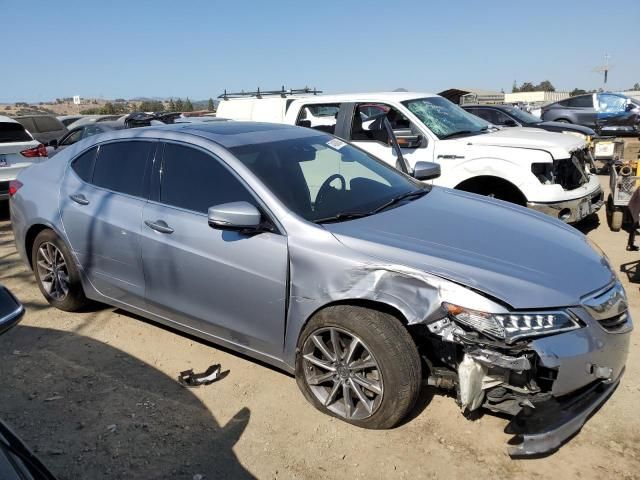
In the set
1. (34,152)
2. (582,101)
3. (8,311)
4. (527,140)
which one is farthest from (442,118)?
(582,101)

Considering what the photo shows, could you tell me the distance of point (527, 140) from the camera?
6.26 m

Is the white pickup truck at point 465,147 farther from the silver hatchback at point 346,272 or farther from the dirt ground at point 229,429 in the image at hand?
the dirt ground at point 229,429

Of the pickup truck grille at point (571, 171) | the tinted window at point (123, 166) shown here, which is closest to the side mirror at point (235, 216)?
the tinted window at point (123, 166)

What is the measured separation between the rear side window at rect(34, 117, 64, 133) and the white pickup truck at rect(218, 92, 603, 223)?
1326 centimetres

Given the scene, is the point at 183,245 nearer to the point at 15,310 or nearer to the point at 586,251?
the point at 15,310

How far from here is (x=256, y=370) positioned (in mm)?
3695

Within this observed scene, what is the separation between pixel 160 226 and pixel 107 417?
1235mm

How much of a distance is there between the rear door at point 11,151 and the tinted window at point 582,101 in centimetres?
1658

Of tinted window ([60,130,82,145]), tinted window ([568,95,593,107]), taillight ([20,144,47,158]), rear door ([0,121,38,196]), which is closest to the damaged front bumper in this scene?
rear door ([0,121,38,196])

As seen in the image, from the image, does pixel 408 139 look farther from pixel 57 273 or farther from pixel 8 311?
pixel 8 311

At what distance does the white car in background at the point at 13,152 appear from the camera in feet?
28.3

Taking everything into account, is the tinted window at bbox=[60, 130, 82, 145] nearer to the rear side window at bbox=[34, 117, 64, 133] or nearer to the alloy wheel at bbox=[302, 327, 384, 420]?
the rear side window at bbox=[34, 117, 64, 133]

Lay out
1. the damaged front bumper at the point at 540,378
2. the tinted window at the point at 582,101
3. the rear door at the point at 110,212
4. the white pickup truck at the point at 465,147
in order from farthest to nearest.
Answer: the tinted window at the point at 582,101 < the white pickup truck at the point at 465,147 < the rear door at the point at 110,212 < the damaged front bumper at the point at 540,378

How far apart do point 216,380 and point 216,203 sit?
45.9 inches
